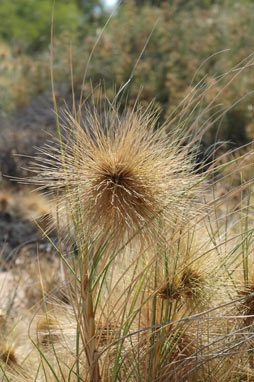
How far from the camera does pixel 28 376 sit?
1.38 m

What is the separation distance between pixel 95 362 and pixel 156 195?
1.32ft

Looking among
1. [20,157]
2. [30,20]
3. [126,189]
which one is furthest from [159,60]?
[30,20]

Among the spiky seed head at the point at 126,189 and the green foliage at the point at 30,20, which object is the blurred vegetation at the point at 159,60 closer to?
the green foliage at the point at 30,20

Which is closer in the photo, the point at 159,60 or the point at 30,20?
the point at 159,60

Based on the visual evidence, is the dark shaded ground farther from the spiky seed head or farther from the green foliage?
the green foliage

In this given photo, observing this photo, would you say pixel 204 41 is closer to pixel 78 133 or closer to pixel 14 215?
pixel 14 215

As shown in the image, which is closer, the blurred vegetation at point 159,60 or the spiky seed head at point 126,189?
the spiky seed head at point 126,189

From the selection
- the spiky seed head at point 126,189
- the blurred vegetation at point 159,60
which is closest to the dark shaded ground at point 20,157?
the blurred vegetation at point 159,60

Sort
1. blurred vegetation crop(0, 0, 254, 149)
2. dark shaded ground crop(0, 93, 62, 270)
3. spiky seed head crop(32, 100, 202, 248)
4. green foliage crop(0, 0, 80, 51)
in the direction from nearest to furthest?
spiky seed head crop(32, 100, 202, 248)
dark shaded ground crop(0, 93, 62, 270)
blurred vegetation crop(0, 0, 254, 149)
green foliage crop(0, 0, 80, 51)

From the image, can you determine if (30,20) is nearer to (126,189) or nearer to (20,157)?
(20,157)

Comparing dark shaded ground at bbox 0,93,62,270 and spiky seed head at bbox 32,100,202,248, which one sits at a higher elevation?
dark shaded ground at bbox 0,93,62,270

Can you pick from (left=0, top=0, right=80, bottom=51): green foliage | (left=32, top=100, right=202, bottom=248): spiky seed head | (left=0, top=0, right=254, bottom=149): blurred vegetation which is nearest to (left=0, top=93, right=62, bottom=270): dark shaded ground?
(left=0, top=0, right=254, bottom=149): blurred vegetation

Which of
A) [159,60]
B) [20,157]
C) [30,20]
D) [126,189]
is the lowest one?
[126,189]

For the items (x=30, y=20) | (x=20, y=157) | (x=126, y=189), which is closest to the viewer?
(x=126, y=189)
